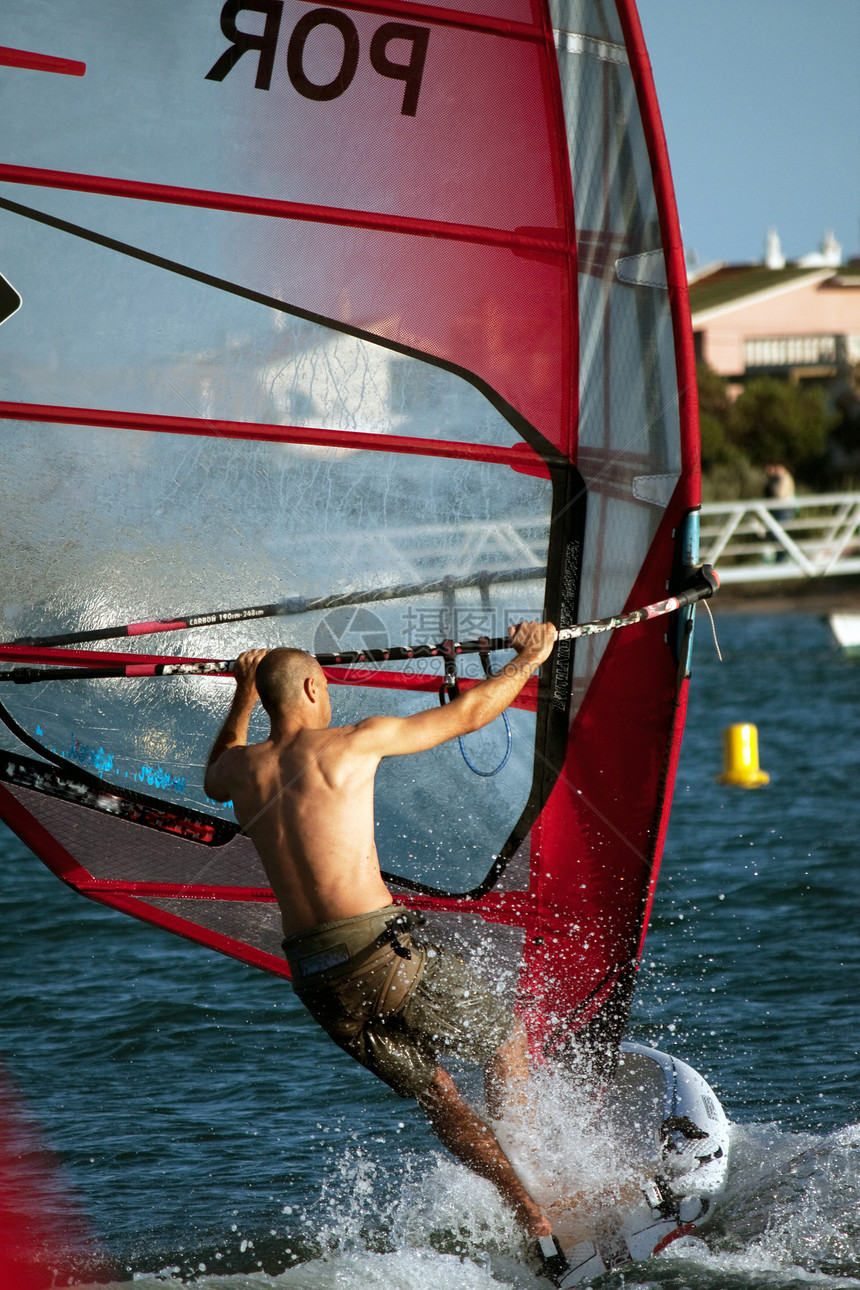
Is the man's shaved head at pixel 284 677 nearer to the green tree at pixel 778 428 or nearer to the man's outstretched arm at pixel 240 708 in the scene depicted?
the man's outstretched arm at pixel 240 708

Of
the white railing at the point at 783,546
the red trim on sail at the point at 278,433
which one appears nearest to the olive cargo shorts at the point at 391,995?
the red trim on sail at the point at 278,433

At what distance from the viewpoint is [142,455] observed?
3.62 meters

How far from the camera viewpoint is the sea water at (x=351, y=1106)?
129 inches

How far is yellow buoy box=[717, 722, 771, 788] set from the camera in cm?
819

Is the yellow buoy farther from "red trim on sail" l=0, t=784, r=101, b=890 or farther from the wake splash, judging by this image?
"red trim on sail" l=0, t=784, r=101, b=890

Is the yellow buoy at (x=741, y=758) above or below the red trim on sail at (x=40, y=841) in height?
below

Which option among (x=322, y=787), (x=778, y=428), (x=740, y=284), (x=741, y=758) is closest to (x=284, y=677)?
(x=322, y=787)

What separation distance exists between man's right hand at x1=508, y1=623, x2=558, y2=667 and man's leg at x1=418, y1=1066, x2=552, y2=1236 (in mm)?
949

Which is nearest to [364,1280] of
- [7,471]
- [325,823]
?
[325,823]

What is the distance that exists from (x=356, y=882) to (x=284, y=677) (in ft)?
1.50

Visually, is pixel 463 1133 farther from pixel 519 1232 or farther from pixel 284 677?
pixel 284 677

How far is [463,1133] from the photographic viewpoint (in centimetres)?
309

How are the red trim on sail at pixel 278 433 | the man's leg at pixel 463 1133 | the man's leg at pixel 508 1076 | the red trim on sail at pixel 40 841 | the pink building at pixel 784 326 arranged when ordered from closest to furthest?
the man's leg at pixel 463 1133
the man's leg at pixel 508 1076
the red trim on sail at pixel 278 433
the red trim on sail at pixel 40 841
the pink building at pixel 784 326

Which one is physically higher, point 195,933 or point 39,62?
point 39,62
